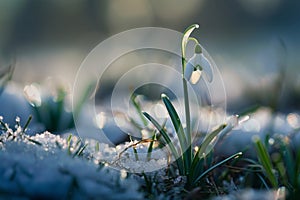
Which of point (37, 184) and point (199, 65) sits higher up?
point (199, 65)

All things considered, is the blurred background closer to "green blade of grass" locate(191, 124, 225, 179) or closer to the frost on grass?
"green blade of grass" locate(191, 124, 225, 179)

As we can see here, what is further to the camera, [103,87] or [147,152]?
[103,87]

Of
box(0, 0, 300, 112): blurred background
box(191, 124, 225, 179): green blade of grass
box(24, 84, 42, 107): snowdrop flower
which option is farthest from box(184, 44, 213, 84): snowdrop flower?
box(0, 0, 300, 112): blurred background

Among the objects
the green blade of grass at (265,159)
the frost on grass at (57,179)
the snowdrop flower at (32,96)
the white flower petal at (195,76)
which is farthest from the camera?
the snowdrop flower at (32,96)

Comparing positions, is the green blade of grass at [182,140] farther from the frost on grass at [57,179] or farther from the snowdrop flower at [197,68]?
the frost on grass at [57,179]

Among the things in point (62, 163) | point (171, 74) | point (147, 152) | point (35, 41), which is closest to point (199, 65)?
point (147, 152)

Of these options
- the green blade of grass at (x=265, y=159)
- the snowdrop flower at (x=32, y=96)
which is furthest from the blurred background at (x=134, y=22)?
the green blade of grass at (x=265, y=159)

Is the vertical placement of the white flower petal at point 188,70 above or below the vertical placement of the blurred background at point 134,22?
below

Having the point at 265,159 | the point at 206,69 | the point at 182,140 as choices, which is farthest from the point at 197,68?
the point at 265,159

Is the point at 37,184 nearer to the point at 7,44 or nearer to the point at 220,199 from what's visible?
the point at 220,199
